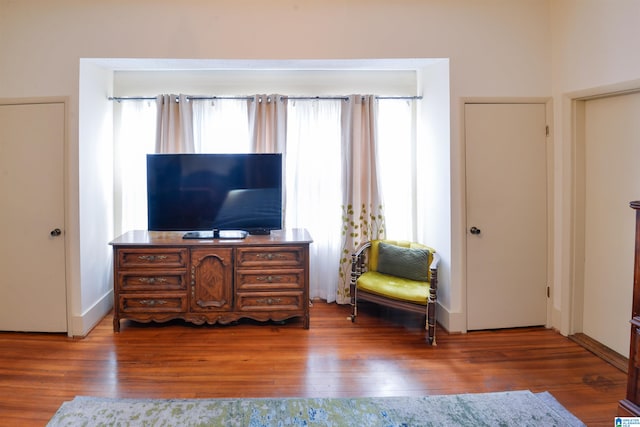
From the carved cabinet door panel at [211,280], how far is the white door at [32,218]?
1.10 m

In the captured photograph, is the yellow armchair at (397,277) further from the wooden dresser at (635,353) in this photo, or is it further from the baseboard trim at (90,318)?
the baseboard trim at (90,318)

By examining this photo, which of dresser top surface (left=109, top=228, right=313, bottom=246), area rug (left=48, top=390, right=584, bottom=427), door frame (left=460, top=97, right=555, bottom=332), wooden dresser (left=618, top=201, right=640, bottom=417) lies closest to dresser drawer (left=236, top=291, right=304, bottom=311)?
dresser top surface (left=109, top=228, right=313, bottom=246)

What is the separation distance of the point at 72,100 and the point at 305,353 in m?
2.84

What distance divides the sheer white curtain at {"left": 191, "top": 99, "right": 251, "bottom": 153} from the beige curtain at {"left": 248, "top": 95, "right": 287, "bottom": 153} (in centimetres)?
10

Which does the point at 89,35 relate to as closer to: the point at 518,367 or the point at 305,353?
the point at 305,353

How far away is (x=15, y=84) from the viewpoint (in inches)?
125

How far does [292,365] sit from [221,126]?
244cm

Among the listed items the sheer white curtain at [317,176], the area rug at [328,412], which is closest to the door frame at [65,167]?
the area rug at [328,412]

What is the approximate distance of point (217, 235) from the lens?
3543 mm

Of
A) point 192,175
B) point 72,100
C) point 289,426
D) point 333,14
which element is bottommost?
point 289,426

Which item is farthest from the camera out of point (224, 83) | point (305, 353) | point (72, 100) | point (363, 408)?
point (224, 83)

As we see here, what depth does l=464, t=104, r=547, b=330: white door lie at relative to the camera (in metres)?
3.26

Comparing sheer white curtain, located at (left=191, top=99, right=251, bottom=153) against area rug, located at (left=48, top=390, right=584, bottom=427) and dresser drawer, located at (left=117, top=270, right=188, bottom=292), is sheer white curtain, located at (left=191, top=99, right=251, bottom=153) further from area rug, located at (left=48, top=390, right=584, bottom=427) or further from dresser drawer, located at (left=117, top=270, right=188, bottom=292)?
area rug, located at (left=48, top=390, right=584, bottom=427)

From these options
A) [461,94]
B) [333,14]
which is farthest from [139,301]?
[461,94]
